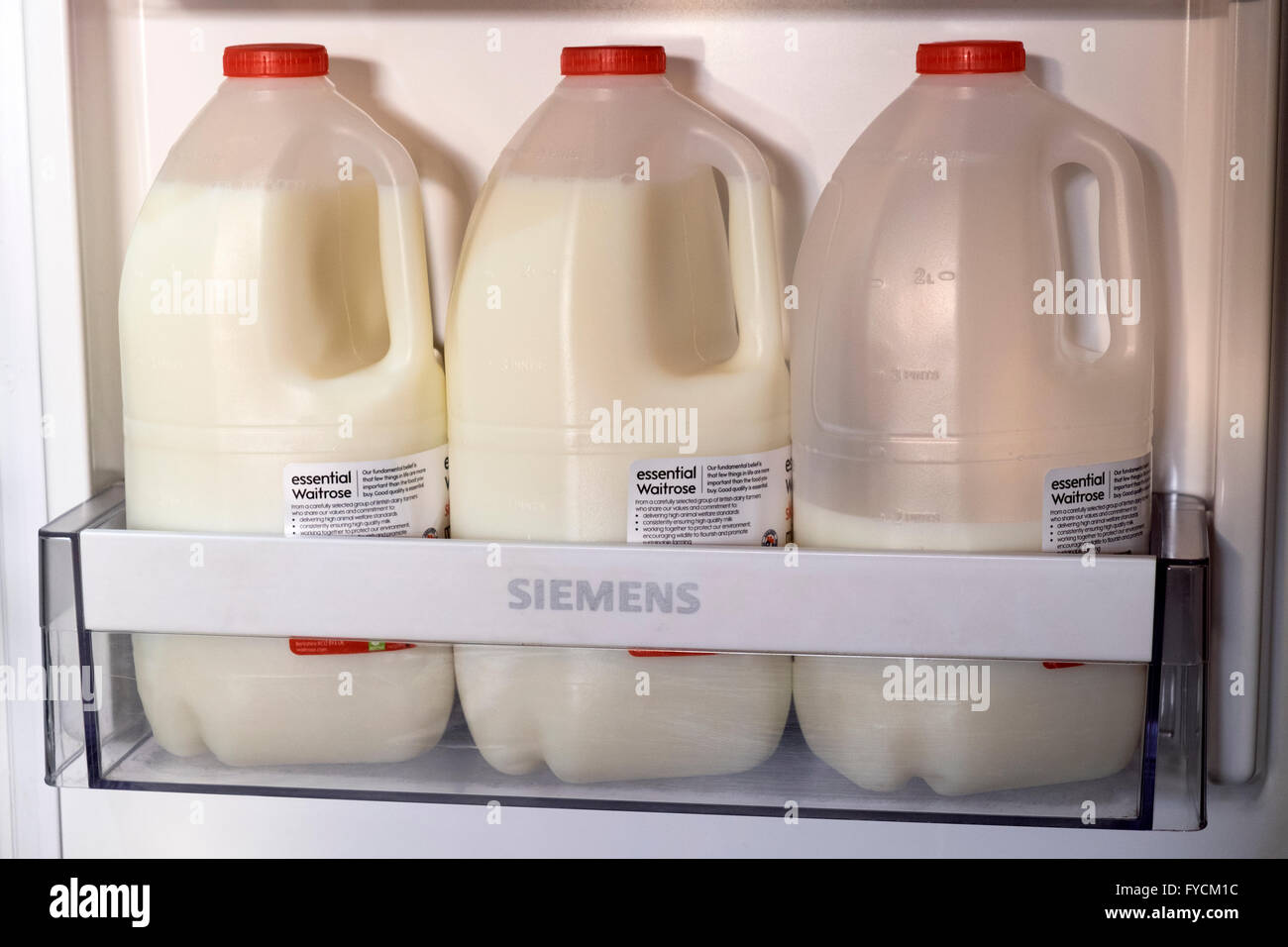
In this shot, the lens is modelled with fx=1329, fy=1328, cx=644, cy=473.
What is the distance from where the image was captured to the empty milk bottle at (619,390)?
770 mm

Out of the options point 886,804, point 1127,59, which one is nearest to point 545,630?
point 886,804

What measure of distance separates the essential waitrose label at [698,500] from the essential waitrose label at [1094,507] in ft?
0.54

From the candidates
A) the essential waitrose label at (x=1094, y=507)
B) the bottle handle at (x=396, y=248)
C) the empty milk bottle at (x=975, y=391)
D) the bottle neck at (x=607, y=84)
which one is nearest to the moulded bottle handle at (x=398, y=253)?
the bottle handle at (x=396, y=248)

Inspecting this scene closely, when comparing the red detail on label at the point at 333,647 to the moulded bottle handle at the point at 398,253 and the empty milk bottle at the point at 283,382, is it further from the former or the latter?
the moulded bottle handle at the point at 398,253

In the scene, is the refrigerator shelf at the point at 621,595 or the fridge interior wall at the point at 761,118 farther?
the fridge interior wall at the point at 761,118

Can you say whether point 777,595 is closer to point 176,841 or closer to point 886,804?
point 886,804

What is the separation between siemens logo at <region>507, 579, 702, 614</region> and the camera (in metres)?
0.74

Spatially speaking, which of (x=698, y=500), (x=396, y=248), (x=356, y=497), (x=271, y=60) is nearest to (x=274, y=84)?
A: (x=271, y=60)

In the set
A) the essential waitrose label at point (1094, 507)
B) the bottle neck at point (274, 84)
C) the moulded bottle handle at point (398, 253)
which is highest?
the bottle neck at point (274, 84)

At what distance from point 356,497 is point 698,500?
20cm

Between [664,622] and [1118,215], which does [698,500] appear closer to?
[664,622]

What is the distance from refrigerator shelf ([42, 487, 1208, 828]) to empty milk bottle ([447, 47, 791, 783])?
0.02m

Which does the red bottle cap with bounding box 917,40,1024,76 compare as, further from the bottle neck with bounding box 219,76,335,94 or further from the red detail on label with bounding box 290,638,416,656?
the red detail on label with bounding box 290,638,416,656

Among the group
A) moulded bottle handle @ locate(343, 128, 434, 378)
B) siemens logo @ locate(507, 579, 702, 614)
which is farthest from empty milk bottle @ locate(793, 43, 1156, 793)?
moulded bottle handle @ locate(343, 128, 434, 378)
